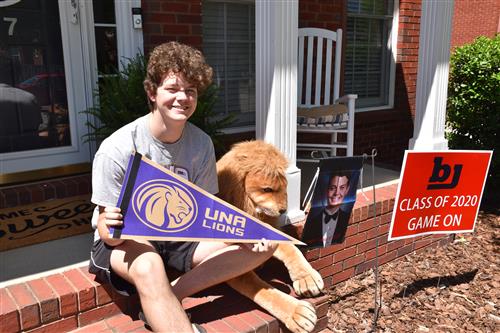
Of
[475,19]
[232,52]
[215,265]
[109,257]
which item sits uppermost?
[475,19]

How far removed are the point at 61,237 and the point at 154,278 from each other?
4.38 feet

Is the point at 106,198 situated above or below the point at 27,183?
above

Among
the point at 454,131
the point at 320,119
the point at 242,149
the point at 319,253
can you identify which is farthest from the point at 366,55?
the point at 242,149

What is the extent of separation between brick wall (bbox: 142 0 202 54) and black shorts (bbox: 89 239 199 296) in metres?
2.01

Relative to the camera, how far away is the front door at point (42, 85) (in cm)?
330

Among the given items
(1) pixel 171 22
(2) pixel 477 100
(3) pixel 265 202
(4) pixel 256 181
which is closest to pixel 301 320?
(3) pixel 265 202

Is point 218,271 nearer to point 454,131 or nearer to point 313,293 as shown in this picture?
point 313,293

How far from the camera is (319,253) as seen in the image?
310 centimetres

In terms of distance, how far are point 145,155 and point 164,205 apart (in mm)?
286

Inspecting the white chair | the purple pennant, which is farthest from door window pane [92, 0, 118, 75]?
the purple pennant

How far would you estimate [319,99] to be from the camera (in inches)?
178

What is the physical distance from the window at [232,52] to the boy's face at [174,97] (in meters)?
2.39

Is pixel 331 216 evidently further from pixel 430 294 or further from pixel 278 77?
pixel 430 294

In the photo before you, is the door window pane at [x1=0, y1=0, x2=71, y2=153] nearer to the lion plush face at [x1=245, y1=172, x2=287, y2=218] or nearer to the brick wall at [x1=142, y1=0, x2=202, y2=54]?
the brick wall at [x1=142, y1=0, x2=202, y2=54]
